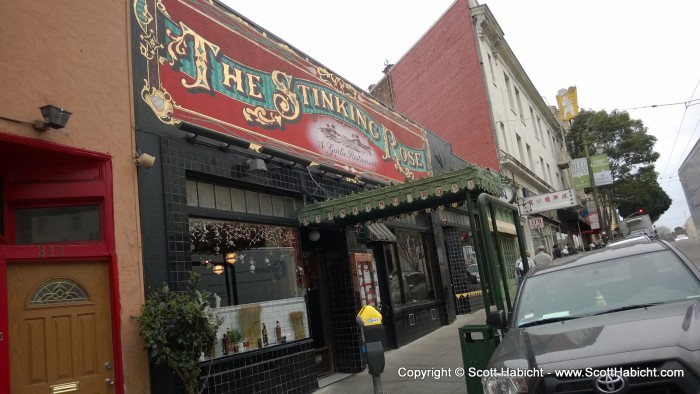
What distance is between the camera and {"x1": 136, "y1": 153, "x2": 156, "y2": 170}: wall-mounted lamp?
19.1 ft

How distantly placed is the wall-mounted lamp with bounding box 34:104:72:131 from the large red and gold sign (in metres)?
1.37

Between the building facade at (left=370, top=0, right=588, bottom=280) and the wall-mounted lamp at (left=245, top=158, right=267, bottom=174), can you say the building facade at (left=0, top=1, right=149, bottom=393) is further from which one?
the building facade at (left=370, top=0, right=588, bottom=280)

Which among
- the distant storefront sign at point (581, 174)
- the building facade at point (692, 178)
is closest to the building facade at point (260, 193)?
the building facade at point (692, 178)

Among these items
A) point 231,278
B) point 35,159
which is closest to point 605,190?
point 231,278

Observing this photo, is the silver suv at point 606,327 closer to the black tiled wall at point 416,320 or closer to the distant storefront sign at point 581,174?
the black tiled wall at point 416,320

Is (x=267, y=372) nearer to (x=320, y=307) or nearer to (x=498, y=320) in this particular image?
(x=320, y=307)

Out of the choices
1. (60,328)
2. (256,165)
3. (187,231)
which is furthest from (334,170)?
(60,328)

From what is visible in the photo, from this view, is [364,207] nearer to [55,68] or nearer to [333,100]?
[333,100]

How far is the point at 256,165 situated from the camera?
7289 millimetres

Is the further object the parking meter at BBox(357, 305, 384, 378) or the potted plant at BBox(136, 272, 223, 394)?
the parking meter at BBox(357, 305, 384, 378)

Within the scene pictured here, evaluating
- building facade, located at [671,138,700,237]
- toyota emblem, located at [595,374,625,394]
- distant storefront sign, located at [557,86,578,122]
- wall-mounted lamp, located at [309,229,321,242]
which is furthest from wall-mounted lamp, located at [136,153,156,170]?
distant storefront sign, located at [557,86,578,122]

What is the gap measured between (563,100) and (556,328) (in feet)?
97.2

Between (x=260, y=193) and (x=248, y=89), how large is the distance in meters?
1.73

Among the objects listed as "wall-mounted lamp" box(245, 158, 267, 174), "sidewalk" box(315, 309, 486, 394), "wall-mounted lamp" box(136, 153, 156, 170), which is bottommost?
"sidewalk" box(315, 309, 486, 394)
